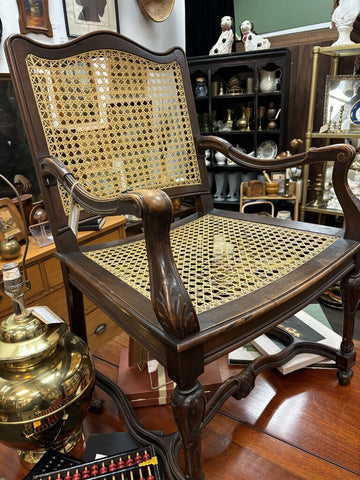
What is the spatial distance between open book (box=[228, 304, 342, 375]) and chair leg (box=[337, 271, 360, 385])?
0.15ft

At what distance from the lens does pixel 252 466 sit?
2.23 feet

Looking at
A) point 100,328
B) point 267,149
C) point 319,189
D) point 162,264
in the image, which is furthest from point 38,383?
point 267,149

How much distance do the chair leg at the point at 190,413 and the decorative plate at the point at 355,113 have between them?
6.77ft

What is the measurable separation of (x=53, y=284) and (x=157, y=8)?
6.93 feet

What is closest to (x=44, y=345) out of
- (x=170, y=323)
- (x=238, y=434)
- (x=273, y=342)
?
(x=170, y=323)

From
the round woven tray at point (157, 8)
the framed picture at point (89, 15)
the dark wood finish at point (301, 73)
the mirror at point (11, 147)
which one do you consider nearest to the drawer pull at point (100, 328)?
the mirror at point (11, 147)

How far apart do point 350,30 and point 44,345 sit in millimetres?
2294

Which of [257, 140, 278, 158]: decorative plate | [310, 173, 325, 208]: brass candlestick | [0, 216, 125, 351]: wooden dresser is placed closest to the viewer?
[0, 216, 125, 351]: wooden dresser

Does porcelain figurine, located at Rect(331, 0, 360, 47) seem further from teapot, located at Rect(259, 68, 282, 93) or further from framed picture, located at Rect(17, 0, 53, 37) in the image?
framed picture, located at Rect(17, 0, 53, 37)

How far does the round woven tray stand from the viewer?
243cm

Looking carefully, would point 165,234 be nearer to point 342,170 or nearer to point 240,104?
point 342,170

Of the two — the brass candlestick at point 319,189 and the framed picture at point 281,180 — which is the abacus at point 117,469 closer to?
the brass candlestick at point 319,189

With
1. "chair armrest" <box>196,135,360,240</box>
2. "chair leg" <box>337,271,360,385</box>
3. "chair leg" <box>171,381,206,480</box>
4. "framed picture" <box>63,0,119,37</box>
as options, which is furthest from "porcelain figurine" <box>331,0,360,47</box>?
"chair leg" <box>171,381,206,480</box>

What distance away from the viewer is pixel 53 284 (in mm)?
1562
